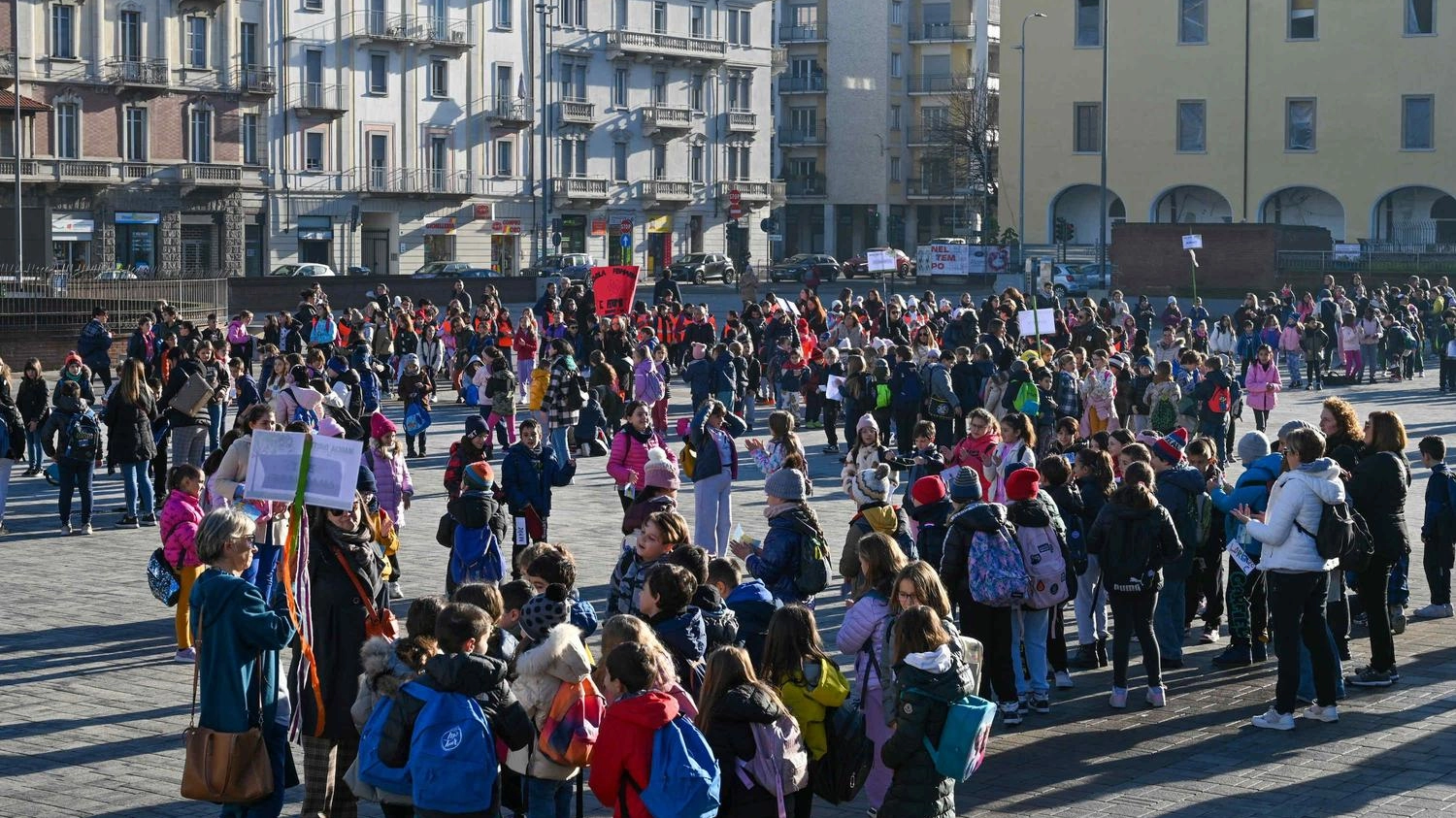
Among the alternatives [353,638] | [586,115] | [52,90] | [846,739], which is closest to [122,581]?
[353,638]

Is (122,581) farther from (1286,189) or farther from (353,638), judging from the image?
(1286,189)

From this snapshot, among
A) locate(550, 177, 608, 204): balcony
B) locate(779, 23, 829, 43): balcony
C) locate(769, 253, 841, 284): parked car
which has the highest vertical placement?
locate(779, 23, 829, 43): balcony

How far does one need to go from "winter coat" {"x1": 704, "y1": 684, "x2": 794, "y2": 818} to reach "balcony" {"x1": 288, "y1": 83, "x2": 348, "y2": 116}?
63.2m

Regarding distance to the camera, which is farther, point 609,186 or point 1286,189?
point 609,186

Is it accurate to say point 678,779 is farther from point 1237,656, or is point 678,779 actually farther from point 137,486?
point 137,486

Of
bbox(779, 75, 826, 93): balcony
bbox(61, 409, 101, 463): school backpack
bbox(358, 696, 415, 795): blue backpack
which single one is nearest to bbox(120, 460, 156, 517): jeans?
bbox(61, 409, 101, 463): school backpack

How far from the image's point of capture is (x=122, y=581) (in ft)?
51.6

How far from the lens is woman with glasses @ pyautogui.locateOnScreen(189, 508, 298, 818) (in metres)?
8.04

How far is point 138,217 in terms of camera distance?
6331 centimetres

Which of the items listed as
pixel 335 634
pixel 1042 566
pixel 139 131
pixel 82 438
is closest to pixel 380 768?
pixel 335 634

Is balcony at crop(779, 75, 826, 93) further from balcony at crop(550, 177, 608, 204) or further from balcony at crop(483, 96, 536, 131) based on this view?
balcony at crop(483, 96, 536, 131)

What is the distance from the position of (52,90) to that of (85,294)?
23.4 metres

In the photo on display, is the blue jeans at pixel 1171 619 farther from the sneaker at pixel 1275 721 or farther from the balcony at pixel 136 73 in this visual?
the balcony at pixel 136 73

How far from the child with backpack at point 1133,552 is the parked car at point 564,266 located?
173 ft
